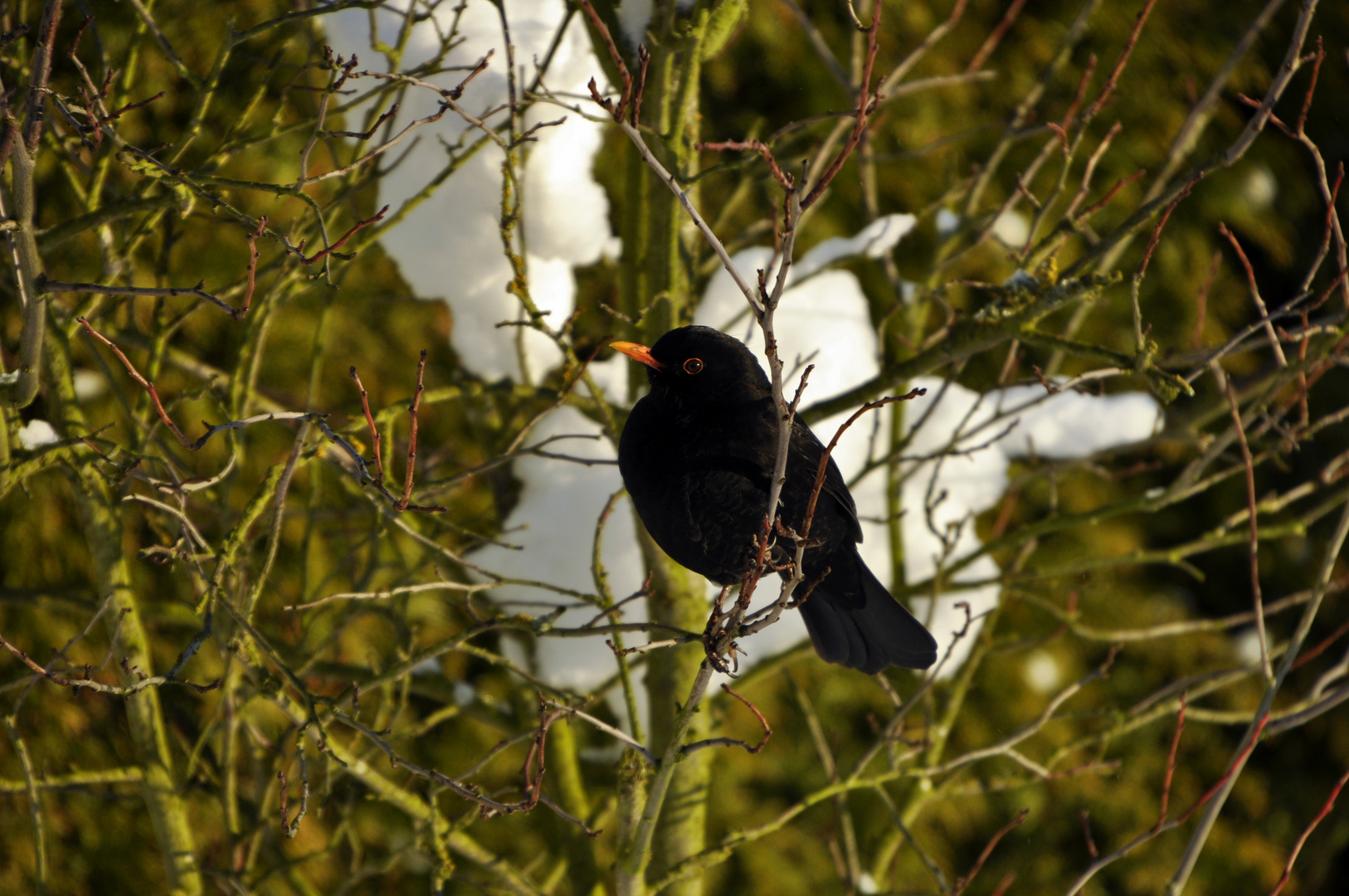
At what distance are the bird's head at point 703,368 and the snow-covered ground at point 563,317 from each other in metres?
0.77

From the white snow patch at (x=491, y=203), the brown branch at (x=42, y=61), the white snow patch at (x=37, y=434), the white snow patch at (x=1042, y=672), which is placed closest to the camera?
the brown branch at (x=42, y=61)

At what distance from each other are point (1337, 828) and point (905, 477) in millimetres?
3019

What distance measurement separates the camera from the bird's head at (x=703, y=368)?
7.54 feet

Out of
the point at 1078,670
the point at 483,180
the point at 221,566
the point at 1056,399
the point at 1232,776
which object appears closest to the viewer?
the point at 221,566

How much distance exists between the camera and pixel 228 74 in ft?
12.1

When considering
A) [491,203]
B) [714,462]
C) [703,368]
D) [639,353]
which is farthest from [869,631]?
[491,203]

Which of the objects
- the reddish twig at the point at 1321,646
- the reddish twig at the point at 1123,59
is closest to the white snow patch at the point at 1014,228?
the reddish twig at the point at 1123,59

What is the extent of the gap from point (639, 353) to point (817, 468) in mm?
487

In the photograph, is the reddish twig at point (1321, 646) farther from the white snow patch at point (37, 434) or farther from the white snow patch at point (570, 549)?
the white snow patch at point (37, 434)

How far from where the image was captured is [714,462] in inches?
87.0

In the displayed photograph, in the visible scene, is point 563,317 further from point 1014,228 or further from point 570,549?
point 1014,228

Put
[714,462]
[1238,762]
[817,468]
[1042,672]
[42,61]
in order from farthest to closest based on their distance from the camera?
[1042,672]
[817,468]
[714,462]
[1238,762]
[42,61]

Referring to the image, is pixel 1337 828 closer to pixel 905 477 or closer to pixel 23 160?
pixel 905 477

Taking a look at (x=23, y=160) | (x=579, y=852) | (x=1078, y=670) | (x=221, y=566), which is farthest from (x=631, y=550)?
(x=1078, y=670)
